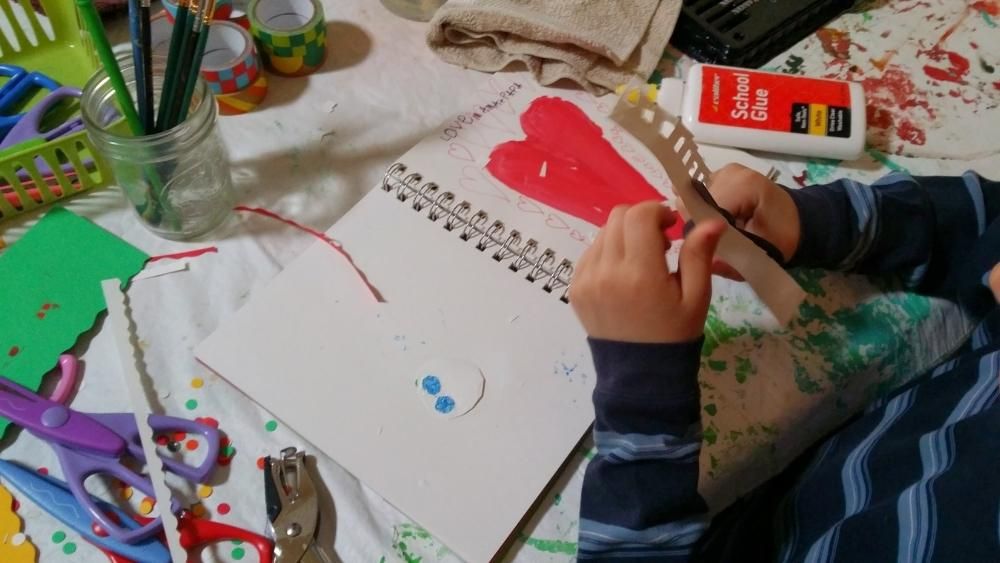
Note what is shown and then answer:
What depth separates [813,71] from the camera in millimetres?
654

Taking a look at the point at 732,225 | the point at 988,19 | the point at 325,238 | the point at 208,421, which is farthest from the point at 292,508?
the point at 988,19

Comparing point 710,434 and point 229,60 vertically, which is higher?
point 229,60

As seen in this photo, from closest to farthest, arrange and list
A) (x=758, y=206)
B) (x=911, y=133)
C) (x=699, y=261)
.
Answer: (x=699, y=261) → (x=758, y=206) → (x=911, y=133)

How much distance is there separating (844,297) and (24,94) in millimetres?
591

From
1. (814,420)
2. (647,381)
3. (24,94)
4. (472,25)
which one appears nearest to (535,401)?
(647,381)

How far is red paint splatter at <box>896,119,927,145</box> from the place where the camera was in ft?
2.02

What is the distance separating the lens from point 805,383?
19.6 inches

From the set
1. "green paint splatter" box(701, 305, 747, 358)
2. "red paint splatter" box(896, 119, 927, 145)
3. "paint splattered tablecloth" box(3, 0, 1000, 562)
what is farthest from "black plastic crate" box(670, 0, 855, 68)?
"green paint splatter" box(701, 305, 747, 358)

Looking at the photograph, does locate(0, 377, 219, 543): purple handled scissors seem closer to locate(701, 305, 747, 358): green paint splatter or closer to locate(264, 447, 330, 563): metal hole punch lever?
locate(264, 447, 330, 563): metal hole punch lever

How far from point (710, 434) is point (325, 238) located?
0.27m

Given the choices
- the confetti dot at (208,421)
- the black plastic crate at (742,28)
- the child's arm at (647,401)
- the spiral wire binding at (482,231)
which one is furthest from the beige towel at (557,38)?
the confetti dot at (208,421)

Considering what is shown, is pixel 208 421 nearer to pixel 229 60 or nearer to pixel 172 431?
pixel 172 431

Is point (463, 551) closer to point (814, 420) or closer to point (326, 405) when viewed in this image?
point (326, 405)

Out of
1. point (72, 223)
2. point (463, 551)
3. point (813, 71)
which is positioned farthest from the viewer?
point (813, 71)
